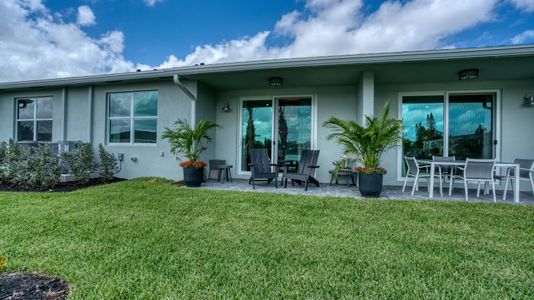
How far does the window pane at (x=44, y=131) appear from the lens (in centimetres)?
773

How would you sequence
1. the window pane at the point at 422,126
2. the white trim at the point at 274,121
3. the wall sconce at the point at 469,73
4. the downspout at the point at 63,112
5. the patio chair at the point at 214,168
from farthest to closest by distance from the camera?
the downspout at the point at 63,112, the white trim at the point at 274,121, the patio chair at the point at 214,168, the window pane at the point at 422,126, the wall sconce at the point at 469,73

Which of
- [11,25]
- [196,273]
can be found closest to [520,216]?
[196,273]

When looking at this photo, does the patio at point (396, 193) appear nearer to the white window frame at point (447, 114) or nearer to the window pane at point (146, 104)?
the white window frame at point (447, 114)

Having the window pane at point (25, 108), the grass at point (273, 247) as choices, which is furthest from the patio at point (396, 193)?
the window pane at point (25, 108)

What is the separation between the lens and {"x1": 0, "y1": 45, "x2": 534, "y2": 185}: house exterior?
5.35m

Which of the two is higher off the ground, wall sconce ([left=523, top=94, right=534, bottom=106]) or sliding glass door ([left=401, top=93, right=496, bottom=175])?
wall sconce ([left=523, top=94, right=534, bottom=106])

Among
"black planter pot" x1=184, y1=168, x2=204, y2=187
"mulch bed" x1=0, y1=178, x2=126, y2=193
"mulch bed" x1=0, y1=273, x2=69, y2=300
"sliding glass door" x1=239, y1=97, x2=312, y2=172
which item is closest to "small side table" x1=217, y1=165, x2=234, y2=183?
"sliding glass door" x1=239, y1=97, x2=312, y2=172

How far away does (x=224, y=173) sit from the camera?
6.94m

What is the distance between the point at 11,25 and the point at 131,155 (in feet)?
20.7

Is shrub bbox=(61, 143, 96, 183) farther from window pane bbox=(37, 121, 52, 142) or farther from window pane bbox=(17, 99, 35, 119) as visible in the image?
window pane bbox=(17, 99, 35, 119)

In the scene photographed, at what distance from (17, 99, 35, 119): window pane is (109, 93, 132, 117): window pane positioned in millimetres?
2970

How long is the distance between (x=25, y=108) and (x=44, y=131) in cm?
116

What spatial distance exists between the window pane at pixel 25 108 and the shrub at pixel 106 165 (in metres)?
3.48

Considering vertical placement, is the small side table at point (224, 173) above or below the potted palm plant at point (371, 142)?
below
